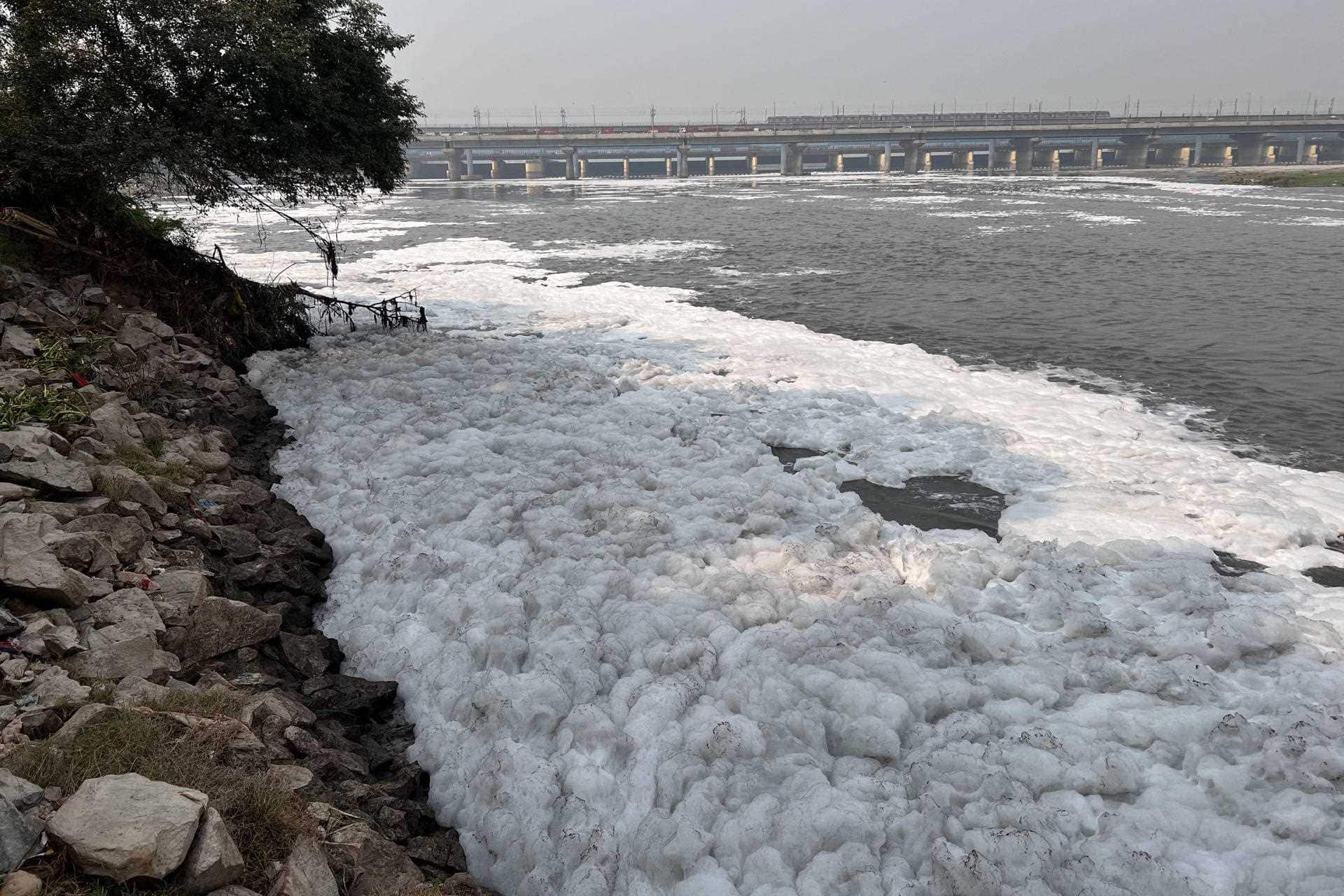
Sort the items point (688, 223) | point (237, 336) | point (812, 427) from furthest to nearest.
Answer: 1. point (688, 223)
2. point (237, 336)
3. point (812, 427)

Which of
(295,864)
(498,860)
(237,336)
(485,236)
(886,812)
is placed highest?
(485,236)

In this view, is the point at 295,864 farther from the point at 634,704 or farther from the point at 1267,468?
the point at 1267,468

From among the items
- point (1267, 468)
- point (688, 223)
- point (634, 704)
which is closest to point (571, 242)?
point (688, 223)

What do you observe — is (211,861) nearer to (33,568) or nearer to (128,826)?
(128,826)

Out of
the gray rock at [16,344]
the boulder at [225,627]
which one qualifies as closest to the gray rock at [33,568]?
the boulder at [225,627]

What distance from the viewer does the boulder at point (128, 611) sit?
19.8ft

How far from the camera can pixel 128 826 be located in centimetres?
378

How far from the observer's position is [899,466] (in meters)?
11.4

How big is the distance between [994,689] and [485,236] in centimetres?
4129

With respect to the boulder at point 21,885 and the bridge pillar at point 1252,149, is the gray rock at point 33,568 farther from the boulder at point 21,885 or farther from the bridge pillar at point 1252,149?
the bridge pillar at point 1252,149

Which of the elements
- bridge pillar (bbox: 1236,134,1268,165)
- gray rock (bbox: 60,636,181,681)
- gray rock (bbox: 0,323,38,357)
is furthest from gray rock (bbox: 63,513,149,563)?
bridge pillar (bbox: 1236,134,1268,165)

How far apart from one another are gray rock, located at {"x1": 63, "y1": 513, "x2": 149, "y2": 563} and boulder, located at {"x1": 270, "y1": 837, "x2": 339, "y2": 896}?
3.95 metres

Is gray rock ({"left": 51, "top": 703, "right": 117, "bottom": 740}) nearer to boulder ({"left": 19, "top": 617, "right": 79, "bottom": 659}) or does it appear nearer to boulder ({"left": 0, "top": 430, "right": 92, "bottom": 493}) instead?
boulder ({"left": 19, "top": 617, "right": 79, "bottom": 659})

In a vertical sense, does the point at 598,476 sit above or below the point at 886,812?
above
